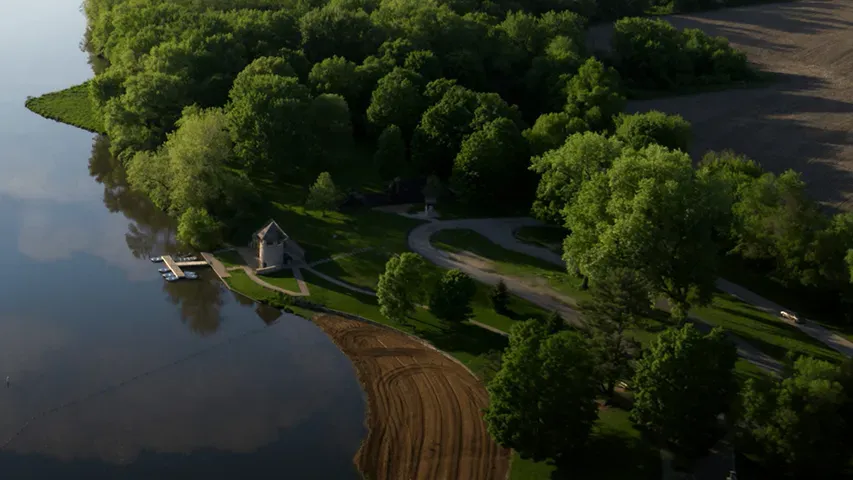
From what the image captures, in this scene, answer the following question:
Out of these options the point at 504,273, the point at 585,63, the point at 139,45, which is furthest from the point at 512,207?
the point at 139,45

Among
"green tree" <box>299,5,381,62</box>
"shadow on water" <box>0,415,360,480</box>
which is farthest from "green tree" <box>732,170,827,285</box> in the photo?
"green tree" <box>299,5,381,62</box>

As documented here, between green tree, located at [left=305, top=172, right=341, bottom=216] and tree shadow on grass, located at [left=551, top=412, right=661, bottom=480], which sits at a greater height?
green tree, located at [left=305, top=172, right=341, bottom=216]

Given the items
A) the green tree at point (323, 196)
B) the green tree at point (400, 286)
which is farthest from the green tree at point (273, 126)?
the green tree at point (400, 286)

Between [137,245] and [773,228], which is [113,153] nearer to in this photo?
[137,245]

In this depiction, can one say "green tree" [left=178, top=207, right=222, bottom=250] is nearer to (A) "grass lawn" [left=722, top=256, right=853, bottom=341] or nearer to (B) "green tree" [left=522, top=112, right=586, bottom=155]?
(B) "green tree" [left=522, top=112, right=586, bottom=155]

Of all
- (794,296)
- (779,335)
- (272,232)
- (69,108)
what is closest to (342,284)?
(272,232)

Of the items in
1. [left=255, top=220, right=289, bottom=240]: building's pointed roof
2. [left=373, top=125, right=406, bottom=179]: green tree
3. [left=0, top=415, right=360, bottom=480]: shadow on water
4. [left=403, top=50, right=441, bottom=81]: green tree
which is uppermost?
[left=403, top=50, right=441, bottom=81]: green tree
